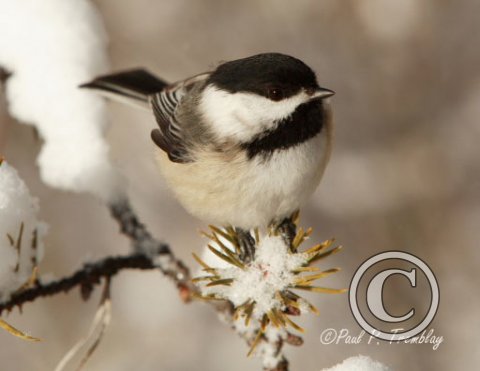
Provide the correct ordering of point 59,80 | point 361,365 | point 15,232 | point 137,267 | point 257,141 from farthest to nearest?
1. point 59,80
2. point 257,141
3. point 137,267
4. point 15,232
5. point 361,365

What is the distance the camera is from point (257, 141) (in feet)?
3.97

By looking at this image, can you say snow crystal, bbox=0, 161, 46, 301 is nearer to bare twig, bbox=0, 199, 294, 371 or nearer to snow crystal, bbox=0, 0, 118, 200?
bare twig, bbox=0, 199, 294, 371

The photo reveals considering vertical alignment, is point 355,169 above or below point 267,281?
above

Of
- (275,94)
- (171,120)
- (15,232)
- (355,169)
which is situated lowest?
(15,232)

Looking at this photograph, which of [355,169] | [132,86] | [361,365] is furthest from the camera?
[355,169]

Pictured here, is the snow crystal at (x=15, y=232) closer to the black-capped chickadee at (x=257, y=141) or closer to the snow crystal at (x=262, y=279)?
the snow crystal at (x=262, y=279)

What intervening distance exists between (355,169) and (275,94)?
1563 mm

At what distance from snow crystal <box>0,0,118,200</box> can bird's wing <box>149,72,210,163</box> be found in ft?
0.56

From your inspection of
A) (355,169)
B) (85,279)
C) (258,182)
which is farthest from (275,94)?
(355,169)

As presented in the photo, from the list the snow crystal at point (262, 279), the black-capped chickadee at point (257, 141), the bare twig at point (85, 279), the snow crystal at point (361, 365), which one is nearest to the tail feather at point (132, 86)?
the black-capped chickadee at point (257, 141)

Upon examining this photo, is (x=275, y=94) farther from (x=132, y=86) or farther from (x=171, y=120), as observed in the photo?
(x=132, y=86)

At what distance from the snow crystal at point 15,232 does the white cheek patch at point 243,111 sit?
44cm

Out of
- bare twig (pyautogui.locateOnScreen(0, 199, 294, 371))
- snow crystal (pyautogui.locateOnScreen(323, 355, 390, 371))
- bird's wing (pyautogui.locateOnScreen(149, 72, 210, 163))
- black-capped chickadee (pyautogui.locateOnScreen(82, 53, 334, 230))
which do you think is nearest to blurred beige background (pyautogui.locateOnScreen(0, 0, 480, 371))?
bird's wing (pyautogui.locateOnScreen(149, 72, 210, 163))

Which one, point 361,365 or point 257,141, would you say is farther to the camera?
point 257,141
